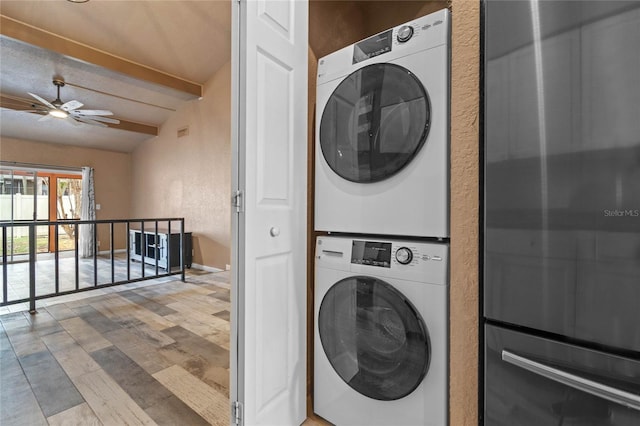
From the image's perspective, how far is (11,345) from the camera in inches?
92.0

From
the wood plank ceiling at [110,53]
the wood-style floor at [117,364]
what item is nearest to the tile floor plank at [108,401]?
the wood-style floor at [117,364]

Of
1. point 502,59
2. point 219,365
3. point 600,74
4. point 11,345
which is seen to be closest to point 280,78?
point 502,59

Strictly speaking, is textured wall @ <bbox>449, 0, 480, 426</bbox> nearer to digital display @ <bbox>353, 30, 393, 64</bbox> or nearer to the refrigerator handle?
the refrigerator handle

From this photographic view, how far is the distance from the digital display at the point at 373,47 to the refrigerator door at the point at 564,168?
0.45m

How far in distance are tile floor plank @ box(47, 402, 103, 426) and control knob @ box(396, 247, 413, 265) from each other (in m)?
1.63

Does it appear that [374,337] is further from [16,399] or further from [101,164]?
[101,164]

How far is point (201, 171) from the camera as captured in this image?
5.63 m

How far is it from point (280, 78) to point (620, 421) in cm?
149

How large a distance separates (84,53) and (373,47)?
Answer: 4642 millimetres

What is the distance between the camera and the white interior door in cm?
115

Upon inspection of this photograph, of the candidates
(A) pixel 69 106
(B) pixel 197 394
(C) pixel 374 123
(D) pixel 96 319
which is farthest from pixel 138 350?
(A) pixel 69 106

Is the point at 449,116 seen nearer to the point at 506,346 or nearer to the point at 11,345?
the point at 506,346

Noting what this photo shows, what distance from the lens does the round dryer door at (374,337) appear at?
111cm

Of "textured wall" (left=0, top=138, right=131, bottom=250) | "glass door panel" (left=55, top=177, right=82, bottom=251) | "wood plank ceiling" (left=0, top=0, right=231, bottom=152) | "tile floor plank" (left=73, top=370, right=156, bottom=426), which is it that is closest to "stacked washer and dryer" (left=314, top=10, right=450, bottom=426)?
"tile floor plank" (left=73, top=370, right=156, bottom=426)
